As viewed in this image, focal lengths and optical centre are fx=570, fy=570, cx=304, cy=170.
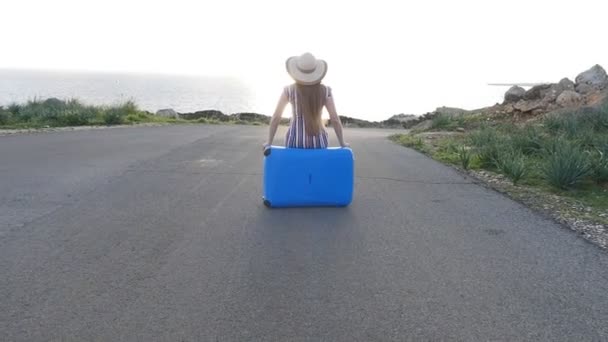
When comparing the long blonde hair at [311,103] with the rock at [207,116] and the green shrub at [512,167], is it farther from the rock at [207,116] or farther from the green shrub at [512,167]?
the rock at [207,116]

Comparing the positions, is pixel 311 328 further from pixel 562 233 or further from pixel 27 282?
pixel 562 233

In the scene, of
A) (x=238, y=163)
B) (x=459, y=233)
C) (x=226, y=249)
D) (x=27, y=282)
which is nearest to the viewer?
(x=27, y=282)

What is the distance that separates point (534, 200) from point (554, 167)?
1.13 m

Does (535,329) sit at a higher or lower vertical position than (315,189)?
lower

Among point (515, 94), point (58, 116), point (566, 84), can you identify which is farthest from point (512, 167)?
point (58, 116)

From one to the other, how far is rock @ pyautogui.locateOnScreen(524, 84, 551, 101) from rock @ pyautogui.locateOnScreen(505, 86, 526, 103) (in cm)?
57

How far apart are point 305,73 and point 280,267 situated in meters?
2.84

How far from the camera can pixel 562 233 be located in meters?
5.99

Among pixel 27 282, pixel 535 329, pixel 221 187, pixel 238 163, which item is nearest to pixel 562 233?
pixel 535 329

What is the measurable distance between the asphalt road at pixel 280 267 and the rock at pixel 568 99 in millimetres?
12439

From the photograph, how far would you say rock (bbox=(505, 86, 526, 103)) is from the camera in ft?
76.2

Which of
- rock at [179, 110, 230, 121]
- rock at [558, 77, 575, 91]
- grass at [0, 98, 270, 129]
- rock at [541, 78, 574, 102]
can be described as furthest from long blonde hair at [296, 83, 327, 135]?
rock at [179, 110, 230, 121]

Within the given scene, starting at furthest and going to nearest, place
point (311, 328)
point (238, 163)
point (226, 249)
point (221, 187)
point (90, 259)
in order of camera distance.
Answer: point (238, 163) → point (221, 187) → point (226, 249) → point (90, 259) → point (311, 328)

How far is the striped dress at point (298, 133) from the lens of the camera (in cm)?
699
